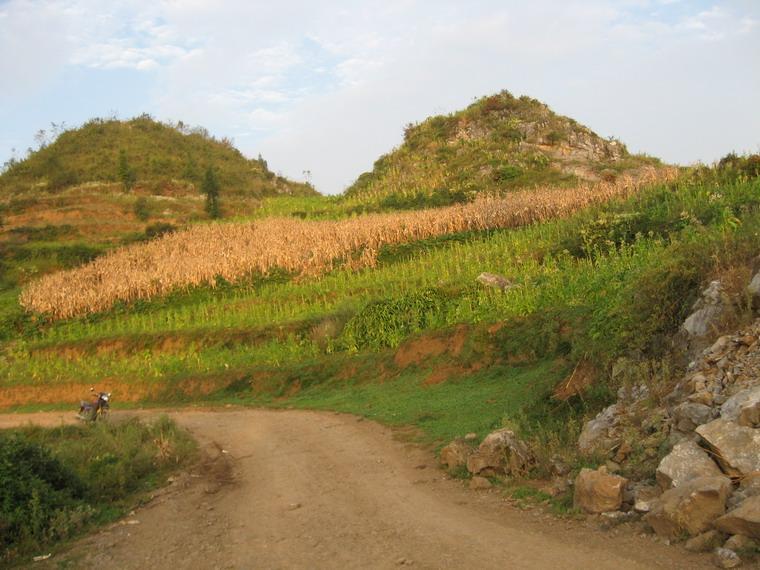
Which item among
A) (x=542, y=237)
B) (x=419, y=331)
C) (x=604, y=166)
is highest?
(x=604, y=166)

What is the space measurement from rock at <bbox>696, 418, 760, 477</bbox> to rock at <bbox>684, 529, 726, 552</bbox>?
0.65 metres

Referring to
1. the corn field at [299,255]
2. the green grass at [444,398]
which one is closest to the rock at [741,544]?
the green grass at [444,398]

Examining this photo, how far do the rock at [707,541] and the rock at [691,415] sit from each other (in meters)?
1.40

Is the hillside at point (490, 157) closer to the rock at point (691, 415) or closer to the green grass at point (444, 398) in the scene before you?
the green grass at point (444, 398)

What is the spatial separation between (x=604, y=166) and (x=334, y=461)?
109 ft

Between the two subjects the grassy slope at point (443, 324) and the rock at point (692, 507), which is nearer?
the rock at point (692, 507)

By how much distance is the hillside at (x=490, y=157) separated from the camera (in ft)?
130

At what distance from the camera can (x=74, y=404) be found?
20.0 metres

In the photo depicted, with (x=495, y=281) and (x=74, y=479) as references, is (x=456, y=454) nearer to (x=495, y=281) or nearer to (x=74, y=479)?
(x=74, y=479)

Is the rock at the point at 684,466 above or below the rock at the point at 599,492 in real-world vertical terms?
above

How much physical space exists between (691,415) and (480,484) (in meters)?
2.56

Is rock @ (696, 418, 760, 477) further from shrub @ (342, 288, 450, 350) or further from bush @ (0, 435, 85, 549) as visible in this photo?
shrub @ (342, 288, 450, 350)

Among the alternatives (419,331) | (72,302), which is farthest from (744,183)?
(72,302)

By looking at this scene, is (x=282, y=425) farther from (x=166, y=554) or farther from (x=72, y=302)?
(x=72, y=302)
